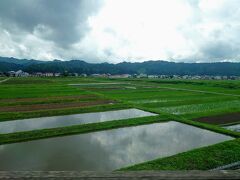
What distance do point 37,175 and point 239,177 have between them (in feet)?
7.13

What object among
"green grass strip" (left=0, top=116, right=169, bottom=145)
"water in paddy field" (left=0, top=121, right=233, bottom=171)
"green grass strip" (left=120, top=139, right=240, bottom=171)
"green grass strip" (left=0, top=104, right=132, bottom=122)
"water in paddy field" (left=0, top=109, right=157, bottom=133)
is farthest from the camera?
"green grass strip" (left=0, top=104, right=132, bottom=122)

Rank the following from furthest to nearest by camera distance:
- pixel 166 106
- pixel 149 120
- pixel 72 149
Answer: pixel 166 106 → pixel 149 120 → pixel 72 149

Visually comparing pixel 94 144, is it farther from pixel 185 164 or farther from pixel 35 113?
pixel 35 113

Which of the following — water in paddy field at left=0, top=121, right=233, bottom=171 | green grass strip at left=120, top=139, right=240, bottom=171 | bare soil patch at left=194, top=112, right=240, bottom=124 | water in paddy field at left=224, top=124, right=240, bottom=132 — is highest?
green grass strip at left=120, top=139, right=240, bottom=171

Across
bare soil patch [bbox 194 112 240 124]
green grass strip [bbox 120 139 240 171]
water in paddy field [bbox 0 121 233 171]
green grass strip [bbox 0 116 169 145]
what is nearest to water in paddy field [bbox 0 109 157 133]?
green grass strip [bbox 0 116 169 145]

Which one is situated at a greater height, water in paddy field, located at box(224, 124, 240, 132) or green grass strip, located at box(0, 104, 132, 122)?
green grass strip, located at box(0, 104, 132, 122)

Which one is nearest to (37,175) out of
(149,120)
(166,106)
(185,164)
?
(185,164)

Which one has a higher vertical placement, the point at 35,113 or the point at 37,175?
the point at 37,175

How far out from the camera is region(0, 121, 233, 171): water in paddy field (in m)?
12.3

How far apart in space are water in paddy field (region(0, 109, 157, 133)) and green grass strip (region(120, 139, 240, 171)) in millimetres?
10751

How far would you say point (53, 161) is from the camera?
41.3 feet

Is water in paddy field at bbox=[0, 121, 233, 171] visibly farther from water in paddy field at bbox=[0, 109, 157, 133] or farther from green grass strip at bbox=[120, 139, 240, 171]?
water in paddy field at bbox=[0, 109, 157, 133]

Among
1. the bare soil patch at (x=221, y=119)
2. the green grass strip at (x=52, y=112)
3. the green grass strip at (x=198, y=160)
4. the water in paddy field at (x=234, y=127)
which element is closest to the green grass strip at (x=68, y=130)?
the bare soil patch at (x=221, y=119)

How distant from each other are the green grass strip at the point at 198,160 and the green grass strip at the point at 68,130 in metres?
7.85
